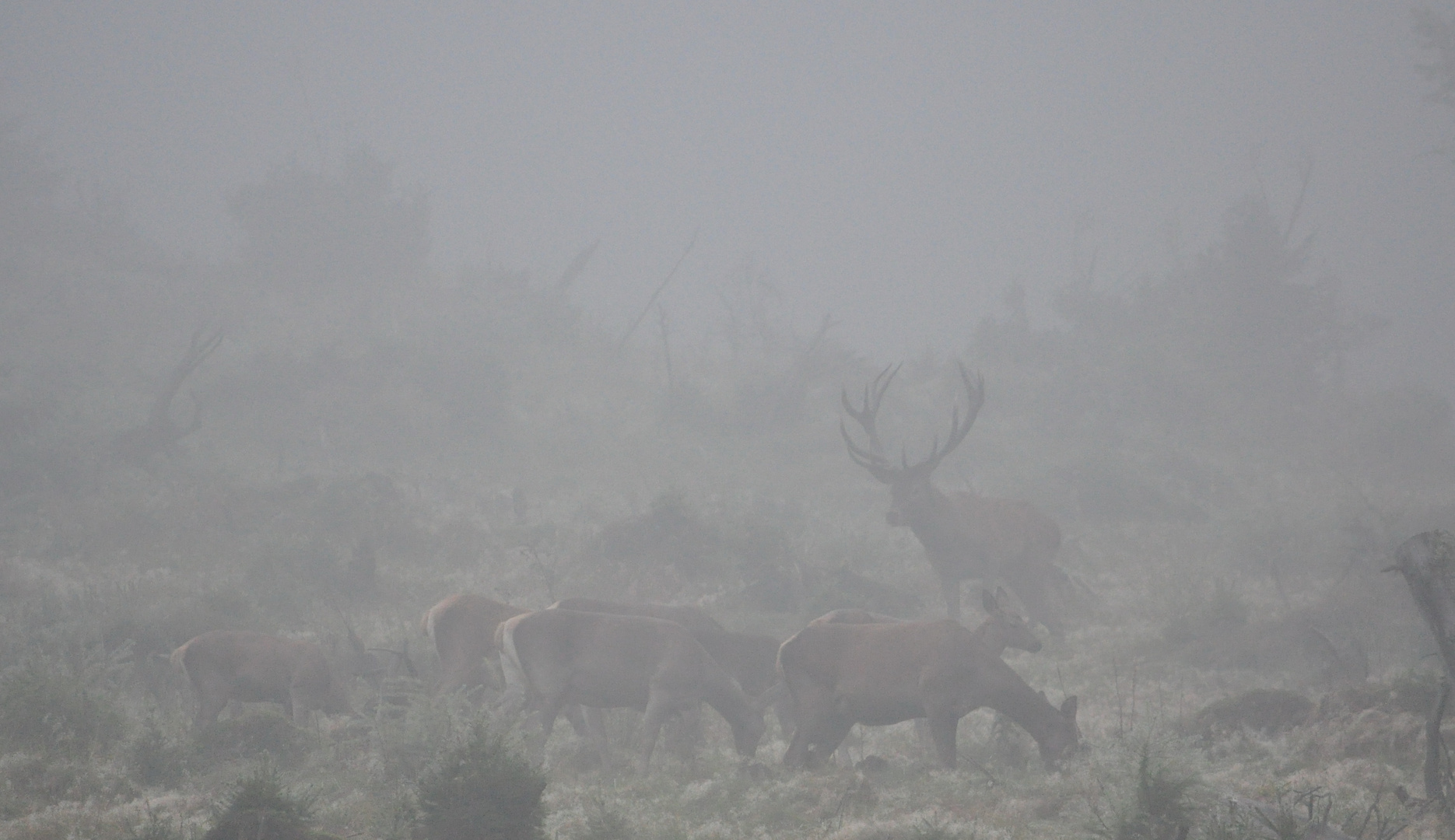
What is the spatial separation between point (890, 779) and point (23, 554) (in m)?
19.7

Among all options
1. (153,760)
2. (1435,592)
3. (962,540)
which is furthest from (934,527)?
(153,760)

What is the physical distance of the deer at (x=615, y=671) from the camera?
9.55 meters

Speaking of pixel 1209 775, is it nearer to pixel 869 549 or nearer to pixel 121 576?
pixel 869 549

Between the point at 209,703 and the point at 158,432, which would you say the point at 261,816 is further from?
the point at 158,432

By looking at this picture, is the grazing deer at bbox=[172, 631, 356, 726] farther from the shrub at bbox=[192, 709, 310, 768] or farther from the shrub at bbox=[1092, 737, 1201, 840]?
the shrub at bbox=[1092, 737, 1201, 840]

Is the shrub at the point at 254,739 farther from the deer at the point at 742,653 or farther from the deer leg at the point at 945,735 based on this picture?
the deer leg at the point at 945,735

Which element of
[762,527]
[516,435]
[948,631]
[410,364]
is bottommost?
[948,631]

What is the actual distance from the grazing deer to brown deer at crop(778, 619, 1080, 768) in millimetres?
6462

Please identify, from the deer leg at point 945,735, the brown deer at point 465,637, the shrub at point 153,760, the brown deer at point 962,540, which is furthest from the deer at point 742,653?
the brown deer at point 962,540

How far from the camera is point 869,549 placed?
20.6 meters

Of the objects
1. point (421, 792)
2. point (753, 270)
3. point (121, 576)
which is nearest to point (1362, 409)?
point (753, 270)

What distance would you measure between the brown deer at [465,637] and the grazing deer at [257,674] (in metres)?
1.41

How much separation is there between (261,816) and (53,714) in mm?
5962

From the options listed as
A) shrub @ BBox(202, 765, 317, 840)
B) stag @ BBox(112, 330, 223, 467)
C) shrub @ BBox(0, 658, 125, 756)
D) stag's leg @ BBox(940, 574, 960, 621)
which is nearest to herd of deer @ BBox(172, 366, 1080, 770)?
shrub @ BBox(0, 658, 125, 756)
